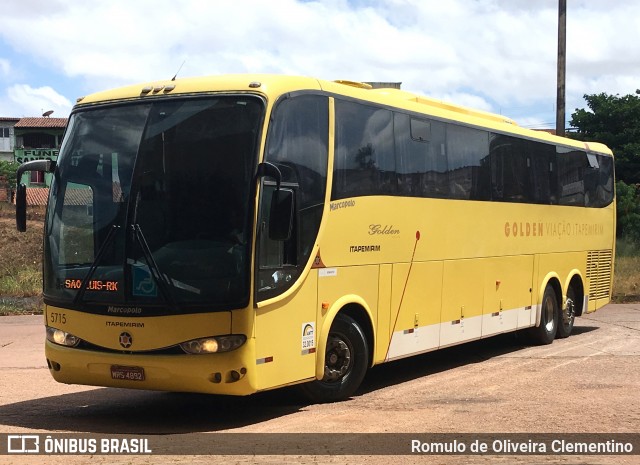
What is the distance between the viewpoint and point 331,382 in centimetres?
1031

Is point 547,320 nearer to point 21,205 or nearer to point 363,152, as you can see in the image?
point 363,152

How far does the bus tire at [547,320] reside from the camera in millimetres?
16072

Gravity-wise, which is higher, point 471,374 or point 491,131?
point 491,131

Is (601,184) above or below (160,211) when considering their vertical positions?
above

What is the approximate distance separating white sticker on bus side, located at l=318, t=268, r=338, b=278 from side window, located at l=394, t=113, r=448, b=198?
5.83ft

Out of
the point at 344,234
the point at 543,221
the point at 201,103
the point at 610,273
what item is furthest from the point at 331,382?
the point at 610,273

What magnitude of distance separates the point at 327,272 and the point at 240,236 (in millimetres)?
1565

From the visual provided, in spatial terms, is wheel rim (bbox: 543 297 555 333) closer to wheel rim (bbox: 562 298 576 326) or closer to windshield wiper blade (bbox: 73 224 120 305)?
wheel rim (bbox: 562 298 576 326)

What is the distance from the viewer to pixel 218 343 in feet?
28.6

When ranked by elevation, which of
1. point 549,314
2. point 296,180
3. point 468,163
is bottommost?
point 549,314

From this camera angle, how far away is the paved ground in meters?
8.61

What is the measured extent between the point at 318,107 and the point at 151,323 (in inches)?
116

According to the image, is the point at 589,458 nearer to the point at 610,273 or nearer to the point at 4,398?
the point at 4,398

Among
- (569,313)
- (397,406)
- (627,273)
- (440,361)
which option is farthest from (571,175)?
(627,273)
